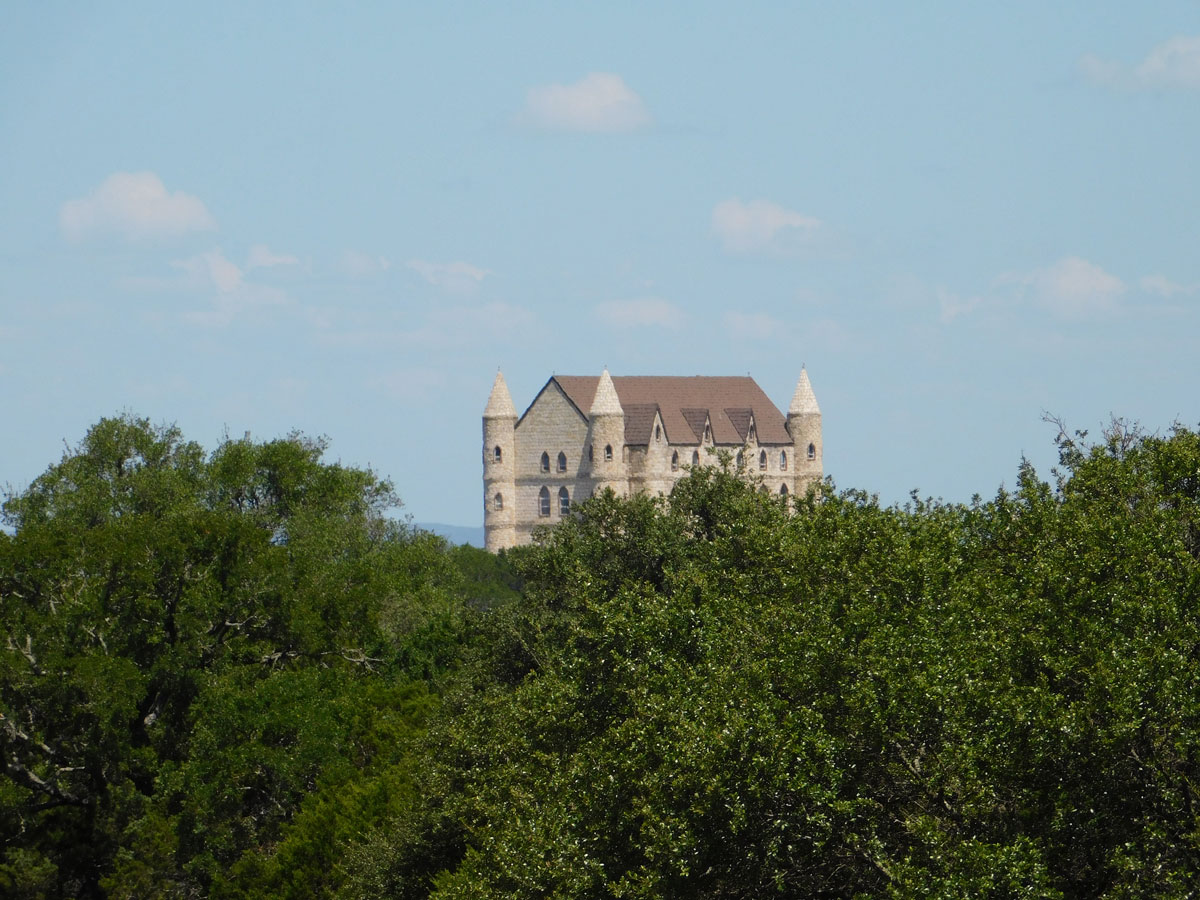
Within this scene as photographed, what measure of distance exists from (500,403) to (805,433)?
25.8 meters

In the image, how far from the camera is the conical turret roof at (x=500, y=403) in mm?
137000

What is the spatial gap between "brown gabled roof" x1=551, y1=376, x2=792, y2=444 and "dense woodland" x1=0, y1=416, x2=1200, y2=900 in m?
81.0

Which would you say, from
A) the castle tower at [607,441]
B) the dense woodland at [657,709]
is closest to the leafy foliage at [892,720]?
the dense woodland at [657,709]

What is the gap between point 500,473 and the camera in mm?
136375

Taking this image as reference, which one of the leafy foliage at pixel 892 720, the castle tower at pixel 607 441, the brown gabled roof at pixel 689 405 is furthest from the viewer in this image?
the brown gabled roof at pixel 689 405

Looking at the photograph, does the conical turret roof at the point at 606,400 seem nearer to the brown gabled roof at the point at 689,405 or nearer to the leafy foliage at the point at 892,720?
the brown gabled roof at the point at 689,405

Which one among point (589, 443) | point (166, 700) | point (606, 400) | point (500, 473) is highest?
point (606, 400)

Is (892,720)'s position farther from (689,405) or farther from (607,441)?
(689,405)

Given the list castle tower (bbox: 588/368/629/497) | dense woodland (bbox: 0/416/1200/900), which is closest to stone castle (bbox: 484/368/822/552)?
castle tower (bbox: 588/368/629/497)

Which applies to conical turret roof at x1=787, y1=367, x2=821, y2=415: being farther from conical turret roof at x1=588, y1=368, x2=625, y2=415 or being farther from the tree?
the tree

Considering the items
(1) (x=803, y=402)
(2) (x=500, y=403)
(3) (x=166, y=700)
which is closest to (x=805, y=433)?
(1) (x=803, y=402)

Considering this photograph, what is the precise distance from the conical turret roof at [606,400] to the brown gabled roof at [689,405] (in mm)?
1585

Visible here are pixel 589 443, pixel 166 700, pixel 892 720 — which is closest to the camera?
pixel 892 720

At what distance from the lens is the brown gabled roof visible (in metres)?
136
